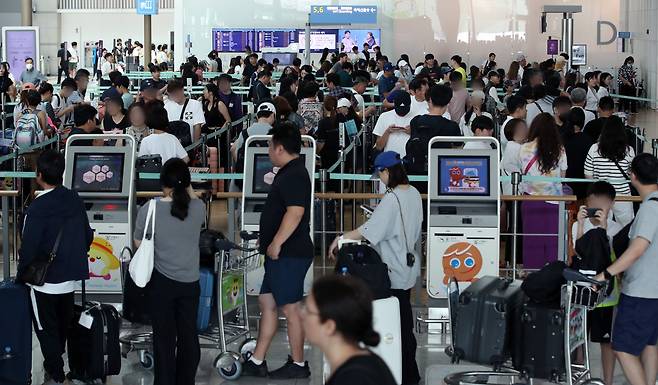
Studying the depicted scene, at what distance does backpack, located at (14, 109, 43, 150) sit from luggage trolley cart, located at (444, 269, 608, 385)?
6.69 metres

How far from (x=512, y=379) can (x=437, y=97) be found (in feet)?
10.1

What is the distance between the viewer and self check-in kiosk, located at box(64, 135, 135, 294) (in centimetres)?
900

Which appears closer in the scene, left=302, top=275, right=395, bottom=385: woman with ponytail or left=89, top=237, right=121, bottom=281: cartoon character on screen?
left=302, top=275, right=395, bottom=385: woman with ponytail

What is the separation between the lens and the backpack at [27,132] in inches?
507

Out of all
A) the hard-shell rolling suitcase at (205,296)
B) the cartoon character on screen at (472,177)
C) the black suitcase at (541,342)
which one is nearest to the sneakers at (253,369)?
the hard-shell rolling suitcase at (205,296)

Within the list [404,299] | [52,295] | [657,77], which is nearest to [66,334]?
[52,295]

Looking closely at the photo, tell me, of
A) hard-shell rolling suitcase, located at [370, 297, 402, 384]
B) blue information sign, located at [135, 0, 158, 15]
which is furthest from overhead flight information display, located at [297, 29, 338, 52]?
hard-shell rolling suitcase, located at [370, 297, 402, 384]

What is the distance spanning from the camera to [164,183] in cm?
683

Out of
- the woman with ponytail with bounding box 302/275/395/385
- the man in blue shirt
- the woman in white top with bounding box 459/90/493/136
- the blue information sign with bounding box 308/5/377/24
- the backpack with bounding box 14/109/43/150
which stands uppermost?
the blue information sign with bounding box 308/5/377/24

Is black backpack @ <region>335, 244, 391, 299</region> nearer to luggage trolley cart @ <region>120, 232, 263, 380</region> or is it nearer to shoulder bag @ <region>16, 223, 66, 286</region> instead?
luggage trolley cart @ <region>120, 232, 263, 380</region>

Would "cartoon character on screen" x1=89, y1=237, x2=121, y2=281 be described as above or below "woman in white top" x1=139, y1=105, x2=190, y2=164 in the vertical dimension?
below

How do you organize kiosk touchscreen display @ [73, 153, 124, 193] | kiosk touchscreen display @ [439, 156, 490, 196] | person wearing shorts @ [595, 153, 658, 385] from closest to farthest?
person wearing shorts @ [595, 153, 658, 385], kiosk touchscreen display @ [439, 156, 490, 196], kiosk touchscreen display @ [73, 153, 124, 193]

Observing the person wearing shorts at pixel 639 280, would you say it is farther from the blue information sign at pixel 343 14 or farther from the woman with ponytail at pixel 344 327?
the blue information sign at pixel 343 14

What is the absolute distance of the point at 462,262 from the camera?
883cm
